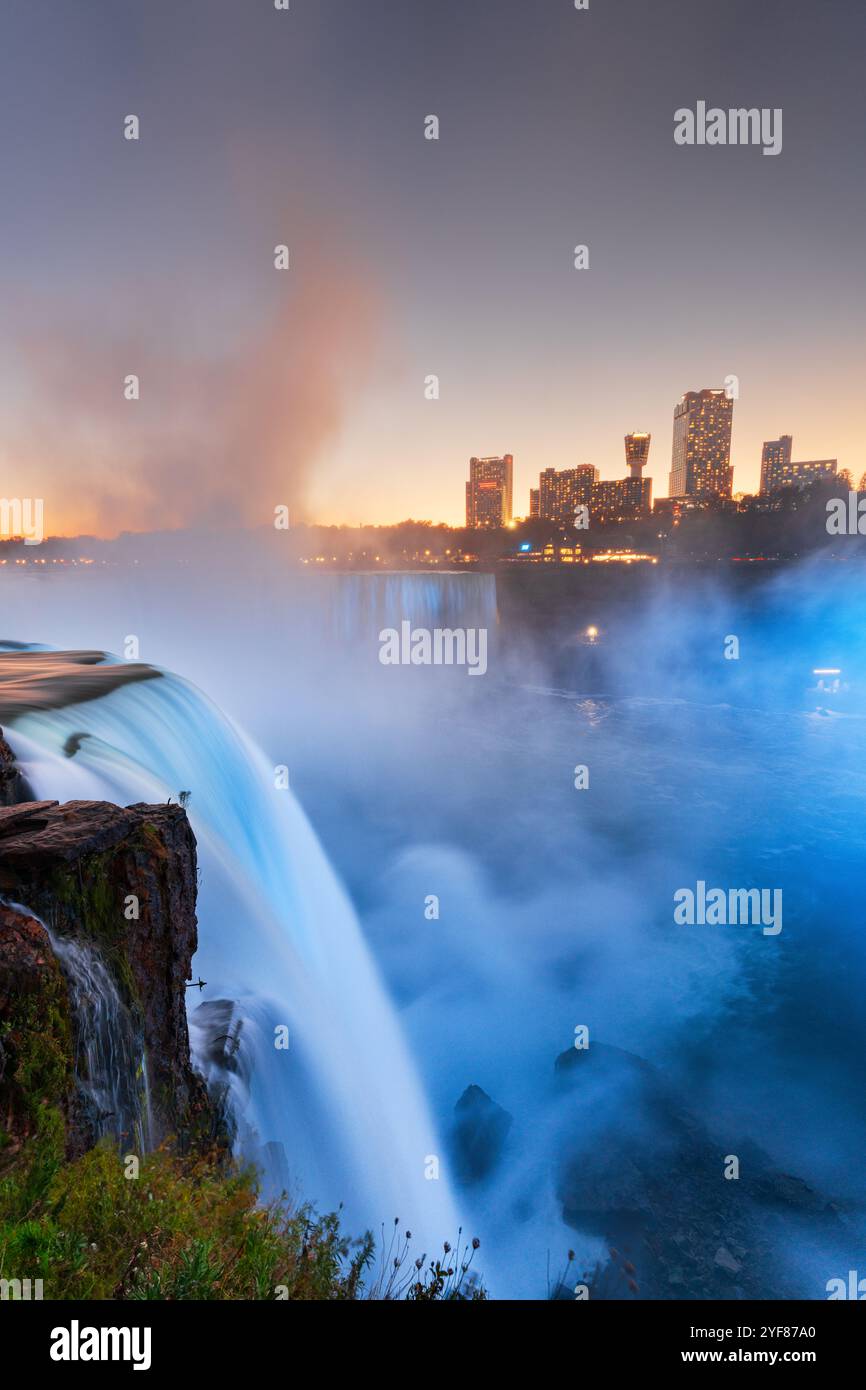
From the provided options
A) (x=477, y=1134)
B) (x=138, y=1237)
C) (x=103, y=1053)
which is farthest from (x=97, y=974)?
(x=477, y=1134)

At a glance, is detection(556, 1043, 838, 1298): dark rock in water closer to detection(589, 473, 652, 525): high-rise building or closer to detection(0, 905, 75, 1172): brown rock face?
detection(0, 905, 75, 1172): brown rock face

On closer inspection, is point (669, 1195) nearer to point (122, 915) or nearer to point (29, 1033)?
point (122, 915)

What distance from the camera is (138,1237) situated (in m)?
3.50

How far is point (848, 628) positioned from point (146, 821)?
82.3 meters

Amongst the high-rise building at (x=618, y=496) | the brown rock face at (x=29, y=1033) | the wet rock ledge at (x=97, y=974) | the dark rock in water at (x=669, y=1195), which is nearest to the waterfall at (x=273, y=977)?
the wet rock ledge at (x=97, y=974)

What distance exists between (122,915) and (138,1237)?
2.50 metres

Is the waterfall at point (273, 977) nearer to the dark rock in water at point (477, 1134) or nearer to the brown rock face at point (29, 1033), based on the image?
the dark rock in water at point (477, 1134)

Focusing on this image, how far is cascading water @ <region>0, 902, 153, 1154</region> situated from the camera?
4.43m

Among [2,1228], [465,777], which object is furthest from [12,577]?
[2,1228]

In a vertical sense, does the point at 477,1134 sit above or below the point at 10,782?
below

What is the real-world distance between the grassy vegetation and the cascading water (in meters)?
0.43

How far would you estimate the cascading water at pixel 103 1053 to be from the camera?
4.43 metres

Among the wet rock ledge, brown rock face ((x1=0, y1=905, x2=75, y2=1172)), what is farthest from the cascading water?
brown rock face ((x1=0, y1=905, x2=75, y2=1172))

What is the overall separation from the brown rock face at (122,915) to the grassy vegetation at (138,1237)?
511 millimetres
